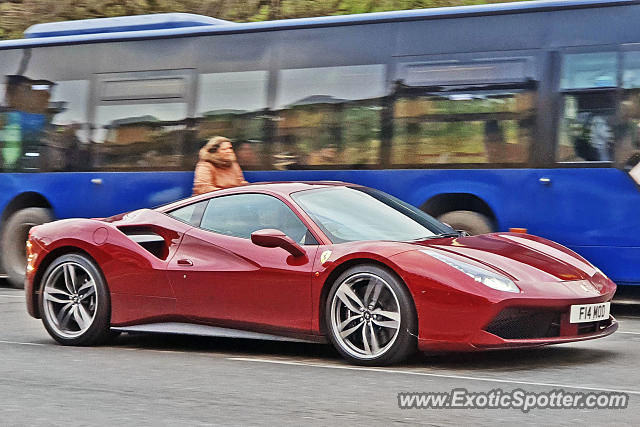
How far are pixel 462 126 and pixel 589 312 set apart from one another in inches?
179

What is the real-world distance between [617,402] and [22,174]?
34.2 feet

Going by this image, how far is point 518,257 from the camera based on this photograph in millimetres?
7855

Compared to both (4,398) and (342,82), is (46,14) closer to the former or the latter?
(342,82)

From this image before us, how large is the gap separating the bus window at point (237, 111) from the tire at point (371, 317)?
5.65 meters

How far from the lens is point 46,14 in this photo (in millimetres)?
26047

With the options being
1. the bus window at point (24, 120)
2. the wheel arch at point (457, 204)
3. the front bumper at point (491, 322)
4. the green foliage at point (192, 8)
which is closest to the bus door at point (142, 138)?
the bus window at point (24, 120)

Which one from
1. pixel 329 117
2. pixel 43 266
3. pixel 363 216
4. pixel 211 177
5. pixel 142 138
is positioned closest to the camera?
pixel 363 216

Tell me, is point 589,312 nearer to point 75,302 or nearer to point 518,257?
point 518,257

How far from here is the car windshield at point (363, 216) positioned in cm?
808

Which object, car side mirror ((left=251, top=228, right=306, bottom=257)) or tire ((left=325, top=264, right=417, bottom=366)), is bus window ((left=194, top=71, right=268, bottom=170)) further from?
tire ((left=325, top=264, right=417, bottom=366))

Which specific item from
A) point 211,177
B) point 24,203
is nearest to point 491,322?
point 211,177

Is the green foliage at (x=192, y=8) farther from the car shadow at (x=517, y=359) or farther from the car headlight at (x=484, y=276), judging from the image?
the car headlight at (x=484, y=276)

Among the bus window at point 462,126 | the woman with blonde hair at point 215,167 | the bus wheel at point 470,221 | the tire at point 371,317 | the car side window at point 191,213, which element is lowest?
the tire at point 371,317

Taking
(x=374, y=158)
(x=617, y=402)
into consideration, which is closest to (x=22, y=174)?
(x=374, y=158)
